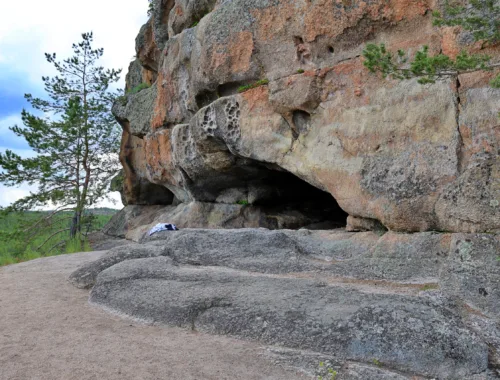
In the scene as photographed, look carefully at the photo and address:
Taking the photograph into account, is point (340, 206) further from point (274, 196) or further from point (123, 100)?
point (123, 100)

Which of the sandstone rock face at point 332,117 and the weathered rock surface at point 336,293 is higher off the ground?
the sandstone rock face at point 332,117

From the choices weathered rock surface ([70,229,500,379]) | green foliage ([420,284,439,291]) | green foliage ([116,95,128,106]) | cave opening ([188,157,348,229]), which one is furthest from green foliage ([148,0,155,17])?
green foliage ([420,284,439,291])

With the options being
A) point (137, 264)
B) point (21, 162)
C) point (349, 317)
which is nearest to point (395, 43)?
point (349, 317)

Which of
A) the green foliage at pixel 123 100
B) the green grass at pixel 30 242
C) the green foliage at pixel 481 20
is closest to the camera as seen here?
the green foliage at pixel 481 20

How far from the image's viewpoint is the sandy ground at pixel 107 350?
164 inches

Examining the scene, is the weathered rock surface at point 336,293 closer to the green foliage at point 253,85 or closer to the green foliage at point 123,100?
the green foliage at point 253,85

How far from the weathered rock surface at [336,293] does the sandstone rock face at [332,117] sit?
0.65 metres

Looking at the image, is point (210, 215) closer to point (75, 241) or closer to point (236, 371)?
point (75, 241)

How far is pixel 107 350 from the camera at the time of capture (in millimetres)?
4711

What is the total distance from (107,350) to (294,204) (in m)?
9.43

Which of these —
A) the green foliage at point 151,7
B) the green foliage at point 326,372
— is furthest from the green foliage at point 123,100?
the green foliage at point 326,372

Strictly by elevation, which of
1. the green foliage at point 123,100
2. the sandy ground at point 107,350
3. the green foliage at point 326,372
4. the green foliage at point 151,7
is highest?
the green foliage at point 151,7

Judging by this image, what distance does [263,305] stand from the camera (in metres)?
5.25

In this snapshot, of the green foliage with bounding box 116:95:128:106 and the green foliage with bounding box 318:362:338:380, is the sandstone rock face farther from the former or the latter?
the green foliage with bounding box 116:95:128:106
